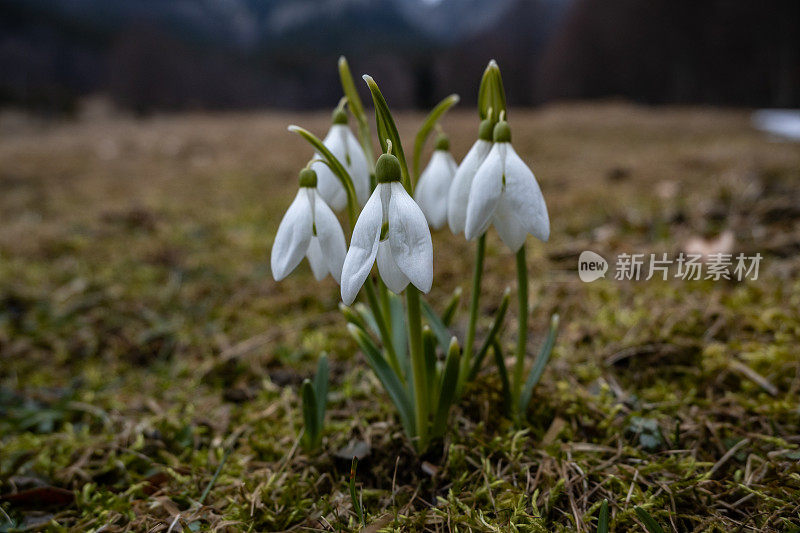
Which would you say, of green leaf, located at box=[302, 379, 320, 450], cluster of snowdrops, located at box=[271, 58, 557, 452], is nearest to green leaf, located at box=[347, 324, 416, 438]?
cluster of snowdrops, located at box=[271, 58, 557, 452]

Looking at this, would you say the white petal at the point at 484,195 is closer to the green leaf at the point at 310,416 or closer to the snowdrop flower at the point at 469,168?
the snowdrop flower at the point at 469,168

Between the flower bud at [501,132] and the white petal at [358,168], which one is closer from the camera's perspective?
the flower bud at [501,132]

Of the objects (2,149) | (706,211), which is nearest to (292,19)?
(2,149)

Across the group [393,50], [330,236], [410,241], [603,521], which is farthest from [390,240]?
[393,50]

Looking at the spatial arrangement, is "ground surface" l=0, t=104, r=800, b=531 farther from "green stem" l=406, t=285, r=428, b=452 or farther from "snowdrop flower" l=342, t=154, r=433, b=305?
"snowdrop flower" l=342, t=154, r=433, b=305

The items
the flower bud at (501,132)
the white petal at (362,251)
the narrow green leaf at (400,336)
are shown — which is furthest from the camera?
the narrow green leaf at (400,336)

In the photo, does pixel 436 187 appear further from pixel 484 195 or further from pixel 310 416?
pixel 310 416

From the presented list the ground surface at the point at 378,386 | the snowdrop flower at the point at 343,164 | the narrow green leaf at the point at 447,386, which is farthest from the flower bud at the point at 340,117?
the ground surface at the point at 378,386
